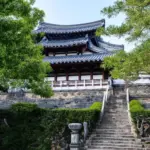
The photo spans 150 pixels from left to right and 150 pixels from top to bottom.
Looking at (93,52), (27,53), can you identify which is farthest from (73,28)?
(27,53)

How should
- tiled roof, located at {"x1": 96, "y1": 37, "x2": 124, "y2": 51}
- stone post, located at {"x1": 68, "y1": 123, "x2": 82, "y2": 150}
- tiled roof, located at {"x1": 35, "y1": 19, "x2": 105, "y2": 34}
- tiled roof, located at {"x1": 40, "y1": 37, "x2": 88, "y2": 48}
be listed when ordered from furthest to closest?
1. tiled roof, located at {"x1": 35, "y1": 19, "x2": 105, "y2": 34}
2. tiled roof, located at {"x1": 96, "y1": 37, "x2": 124, "y2": 51}
3. tiled roof, located at {"x1": 40, "y1": 37, "x2": 88, "y2": 48}
4. stone post, located at {"x1": 68, "y1": 123, "x2": 82, "y2": 150}

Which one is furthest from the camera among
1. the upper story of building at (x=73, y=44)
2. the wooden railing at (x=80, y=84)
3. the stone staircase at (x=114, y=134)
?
the upper story of building at (x=73, y=44)

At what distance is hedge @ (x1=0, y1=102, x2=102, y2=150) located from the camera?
1673 centimetres

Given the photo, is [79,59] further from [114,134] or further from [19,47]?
Result: [19,47]

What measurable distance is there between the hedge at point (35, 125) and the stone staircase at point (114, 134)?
84cm

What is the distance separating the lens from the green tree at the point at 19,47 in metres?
11.0

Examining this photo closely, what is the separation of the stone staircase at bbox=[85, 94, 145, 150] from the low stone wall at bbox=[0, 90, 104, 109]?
3.10 metres

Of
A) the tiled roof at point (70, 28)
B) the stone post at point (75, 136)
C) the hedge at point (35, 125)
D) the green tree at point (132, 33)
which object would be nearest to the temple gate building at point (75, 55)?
the tiled roof at point (70, 28)

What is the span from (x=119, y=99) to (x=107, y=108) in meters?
2.37

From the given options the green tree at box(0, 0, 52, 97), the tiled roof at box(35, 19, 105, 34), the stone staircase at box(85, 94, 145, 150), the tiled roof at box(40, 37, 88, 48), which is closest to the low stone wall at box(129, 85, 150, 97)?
the stone staircase at box(85, 94, 145, 150)

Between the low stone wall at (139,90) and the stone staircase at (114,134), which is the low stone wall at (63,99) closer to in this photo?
the low stone wall at (139,90)

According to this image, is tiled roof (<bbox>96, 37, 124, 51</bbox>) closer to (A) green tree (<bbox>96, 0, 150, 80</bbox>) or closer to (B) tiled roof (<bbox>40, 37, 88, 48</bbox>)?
(B) tiled roof (<bbox>40, 37, 88, 48</bbox>)

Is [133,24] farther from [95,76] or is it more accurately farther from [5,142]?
[95,76]

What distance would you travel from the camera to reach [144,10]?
11539 millimetres
